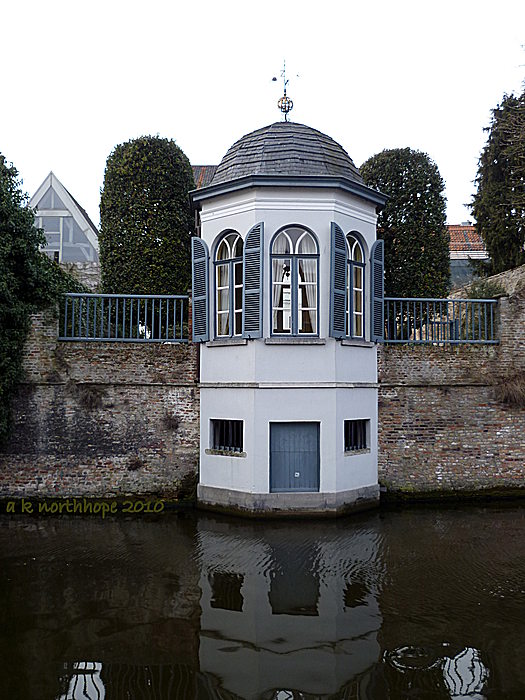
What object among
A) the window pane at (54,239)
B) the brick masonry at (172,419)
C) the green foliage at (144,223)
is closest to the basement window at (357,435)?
the brick masonry at (172,419)

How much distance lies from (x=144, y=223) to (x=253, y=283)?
507cm

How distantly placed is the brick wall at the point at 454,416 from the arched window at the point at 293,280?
93.8 inches

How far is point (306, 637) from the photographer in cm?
630

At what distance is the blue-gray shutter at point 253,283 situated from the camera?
11.8 meters

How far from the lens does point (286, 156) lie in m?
12.3

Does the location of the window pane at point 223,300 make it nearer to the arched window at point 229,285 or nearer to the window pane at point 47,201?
the arched window at point 229,285

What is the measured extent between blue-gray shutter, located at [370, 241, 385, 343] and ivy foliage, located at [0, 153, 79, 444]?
264 inches

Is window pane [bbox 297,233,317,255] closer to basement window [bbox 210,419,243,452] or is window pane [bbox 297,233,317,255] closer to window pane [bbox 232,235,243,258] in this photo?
window pane [bbox 232,235,243,258]

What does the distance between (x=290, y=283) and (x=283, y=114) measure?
434 cm

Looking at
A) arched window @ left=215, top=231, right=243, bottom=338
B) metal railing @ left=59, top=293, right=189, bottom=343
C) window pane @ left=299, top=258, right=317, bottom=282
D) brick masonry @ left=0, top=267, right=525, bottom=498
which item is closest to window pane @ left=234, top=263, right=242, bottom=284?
arched window @ left=215, top=231, right=243, bottom=338

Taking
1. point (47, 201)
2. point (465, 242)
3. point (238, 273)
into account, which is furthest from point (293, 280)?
point (465, 242)

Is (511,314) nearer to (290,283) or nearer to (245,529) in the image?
(290,283)

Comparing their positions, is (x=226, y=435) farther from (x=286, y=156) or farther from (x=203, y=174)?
(x=203, y=174)

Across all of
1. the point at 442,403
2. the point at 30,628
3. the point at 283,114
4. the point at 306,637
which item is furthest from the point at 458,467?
the point at 30,628
